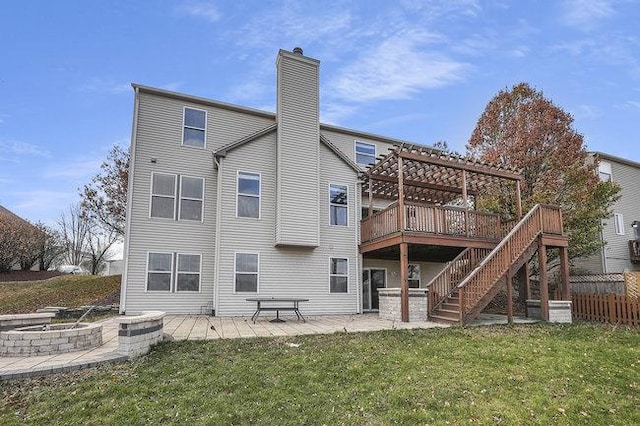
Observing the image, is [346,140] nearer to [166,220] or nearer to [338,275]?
[338,275]

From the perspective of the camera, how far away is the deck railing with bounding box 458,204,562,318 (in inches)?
437

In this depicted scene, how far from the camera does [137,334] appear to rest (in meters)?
6.89

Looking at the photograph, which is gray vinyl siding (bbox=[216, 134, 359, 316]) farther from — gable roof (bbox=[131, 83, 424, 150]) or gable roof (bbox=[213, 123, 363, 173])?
gable roof (bbox=[131, 83, 424, 150])

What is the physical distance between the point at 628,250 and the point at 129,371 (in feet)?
85.3

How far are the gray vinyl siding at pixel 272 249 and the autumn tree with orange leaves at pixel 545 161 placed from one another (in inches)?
274

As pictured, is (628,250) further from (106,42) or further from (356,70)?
(106,42)

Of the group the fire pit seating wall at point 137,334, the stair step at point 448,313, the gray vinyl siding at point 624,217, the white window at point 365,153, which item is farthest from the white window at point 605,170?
the fire pit seating wall at point 137,334

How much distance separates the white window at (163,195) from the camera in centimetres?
1407

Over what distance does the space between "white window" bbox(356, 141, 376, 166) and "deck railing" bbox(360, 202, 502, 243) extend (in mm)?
4216

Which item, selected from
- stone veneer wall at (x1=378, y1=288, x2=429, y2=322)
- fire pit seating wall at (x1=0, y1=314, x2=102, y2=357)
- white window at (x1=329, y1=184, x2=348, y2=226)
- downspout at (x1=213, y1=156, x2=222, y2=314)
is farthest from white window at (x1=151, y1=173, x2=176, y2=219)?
stone veneer wall at (x1=378, y1=288, x2=429, y2=322)

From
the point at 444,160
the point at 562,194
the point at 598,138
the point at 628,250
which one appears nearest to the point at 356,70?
the point at 444,160

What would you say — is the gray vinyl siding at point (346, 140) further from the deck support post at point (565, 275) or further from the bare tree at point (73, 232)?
the bare tree at point (73, 232)

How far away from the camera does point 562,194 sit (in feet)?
54.5

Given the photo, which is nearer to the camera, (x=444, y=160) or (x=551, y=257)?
(x=444, y=160)
